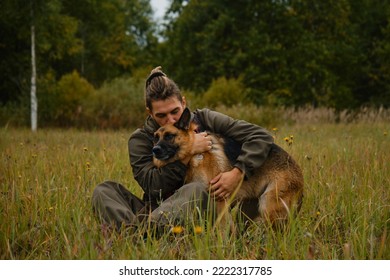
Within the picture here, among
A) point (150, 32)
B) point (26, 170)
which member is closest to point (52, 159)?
point (26, 170)

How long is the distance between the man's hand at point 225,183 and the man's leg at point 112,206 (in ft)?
2.35

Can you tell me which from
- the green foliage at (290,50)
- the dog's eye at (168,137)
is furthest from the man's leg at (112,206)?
the green foliage at (290,50)

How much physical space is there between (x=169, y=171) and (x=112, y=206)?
583 mm

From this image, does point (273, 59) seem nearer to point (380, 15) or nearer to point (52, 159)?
point (380, 15)

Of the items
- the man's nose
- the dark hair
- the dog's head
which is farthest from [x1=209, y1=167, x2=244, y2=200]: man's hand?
the dark hair

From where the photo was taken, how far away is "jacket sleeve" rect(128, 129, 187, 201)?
3.91 meters

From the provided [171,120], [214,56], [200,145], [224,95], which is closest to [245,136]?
[200,145]

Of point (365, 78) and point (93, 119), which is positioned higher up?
point (365, 78)

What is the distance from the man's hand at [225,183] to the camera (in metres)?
3.75

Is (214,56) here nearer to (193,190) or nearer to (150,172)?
(150,172)

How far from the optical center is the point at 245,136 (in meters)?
4.13

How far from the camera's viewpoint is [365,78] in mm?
26281

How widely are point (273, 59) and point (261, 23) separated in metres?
2.50
